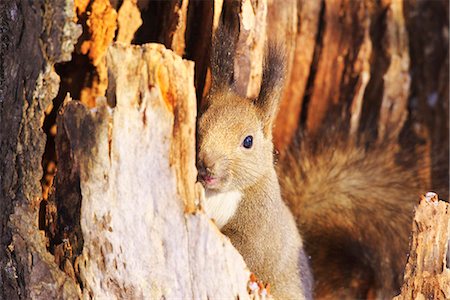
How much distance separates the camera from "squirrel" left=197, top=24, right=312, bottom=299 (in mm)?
2158

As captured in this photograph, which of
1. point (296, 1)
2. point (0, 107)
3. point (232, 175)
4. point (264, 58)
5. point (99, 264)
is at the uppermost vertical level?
point (296, 1)

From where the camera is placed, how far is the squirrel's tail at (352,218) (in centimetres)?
285

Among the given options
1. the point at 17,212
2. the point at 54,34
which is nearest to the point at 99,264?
the point at 17,212

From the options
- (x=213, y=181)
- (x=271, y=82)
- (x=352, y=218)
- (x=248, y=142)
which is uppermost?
→ (x=271, y=82)

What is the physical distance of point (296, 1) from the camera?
2.87 meters

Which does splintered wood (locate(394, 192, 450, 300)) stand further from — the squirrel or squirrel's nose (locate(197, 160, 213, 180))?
squirrel's nose (locate(197, 160, 213, 180))

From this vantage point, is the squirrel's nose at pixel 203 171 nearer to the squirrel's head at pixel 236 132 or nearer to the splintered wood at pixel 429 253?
the squirrel's head at pixel 236 132

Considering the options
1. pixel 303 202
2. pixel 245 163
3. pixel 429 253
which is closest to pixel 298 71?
pixel 303 202

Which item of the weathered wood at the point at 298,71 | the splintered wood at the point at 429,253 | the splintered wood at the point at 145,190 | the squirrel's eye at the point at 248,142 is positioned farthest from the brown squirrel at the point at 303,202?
the splintered wood at the point at 429,253

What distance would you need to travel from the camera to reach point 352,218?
2852 millimetres

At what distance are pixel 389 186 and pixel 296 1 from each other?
83 cm

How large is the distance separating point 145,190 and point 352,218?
4.10 ft

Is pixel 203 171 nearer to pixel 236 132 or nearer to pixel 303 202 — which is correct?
pixel 236 132

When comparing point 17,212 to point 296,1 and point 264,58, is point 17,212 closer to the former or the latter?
point 264,58
